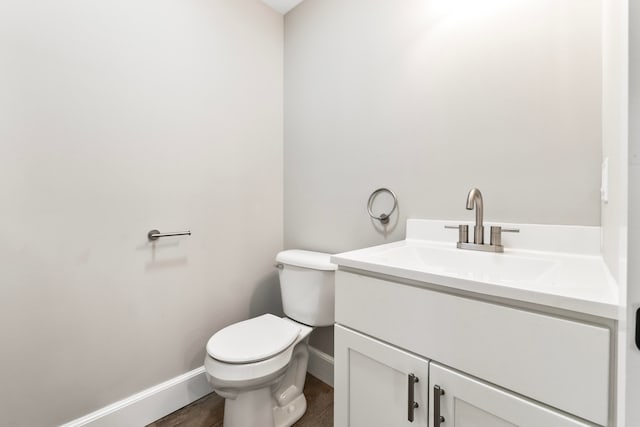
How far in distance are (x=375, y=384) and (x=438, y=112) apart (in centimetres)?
107

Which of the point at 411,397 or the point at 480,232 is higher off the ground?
the point at 480,232

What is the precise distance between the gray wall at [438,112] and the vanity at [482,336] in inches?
8.5

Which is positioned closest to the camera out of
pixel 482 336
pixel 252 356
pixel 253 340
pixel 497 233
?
pixel 482 336

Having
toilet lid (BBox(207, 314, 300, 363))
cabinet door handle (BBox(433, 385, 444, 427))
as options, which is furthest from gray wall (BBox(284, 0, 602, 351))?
cabinet door handle (BBox(433, 385, 444, 427))

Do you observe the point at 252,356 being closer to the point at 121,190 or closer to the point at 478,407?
the point at 478,407

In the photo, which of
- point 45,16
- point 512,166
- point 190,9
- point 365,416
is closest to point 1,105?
point 45,16

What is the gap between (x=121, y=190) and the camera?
4.14ft

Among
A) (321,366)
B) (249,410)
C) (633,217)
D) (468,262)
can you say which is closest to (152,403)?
(249,410)

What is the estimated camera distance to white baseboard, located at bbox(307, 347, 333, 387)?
1.63 metres

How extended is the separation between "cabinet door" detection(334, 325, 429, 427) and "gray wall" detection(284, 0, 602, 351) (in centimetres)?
63

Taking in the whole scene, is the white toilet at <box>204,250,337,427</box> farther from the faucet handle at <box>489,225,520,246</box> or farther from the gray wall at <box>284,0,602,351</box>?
the faucet handle at <box>489,225,520,246</box>

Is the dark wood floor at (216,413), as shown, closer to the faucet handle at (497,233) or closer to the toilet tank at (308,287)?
the toilet tank at (308,287)

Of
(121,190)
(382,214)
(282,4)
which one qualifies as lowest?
(382,214)

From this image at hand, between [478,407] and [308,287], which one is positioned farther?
[308,287]
